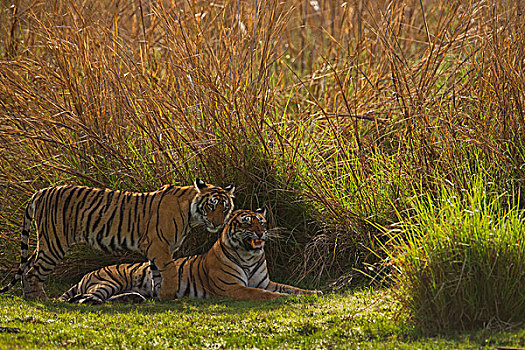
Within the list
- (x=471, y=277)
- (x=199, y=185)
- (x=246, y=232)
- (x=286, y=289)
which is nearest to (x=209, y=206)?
(x=199, y=185)

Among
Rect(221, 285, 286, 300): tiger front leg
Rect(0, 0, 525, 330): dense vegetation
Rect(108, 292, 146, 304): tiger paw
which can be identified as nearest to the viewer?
Rect(221, 285, 286, 300): tiger front leg

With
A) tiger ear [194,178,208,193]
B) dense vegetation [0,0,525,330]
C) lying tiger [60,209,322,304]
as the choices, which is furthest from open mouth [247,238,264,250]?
tiger ear [194,178,208,193]

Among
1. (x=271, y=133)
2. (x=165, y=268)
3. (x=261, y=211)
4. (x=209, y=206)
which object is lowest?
(x=165, y=268)

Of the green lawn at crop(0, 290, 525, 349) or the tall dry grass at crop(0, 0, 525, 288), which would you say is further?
the tall dry grass at crop(0, 0, 525, 288)

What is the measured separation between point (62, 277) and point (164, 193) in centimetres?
150

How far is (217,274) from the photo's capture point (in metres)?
5.97

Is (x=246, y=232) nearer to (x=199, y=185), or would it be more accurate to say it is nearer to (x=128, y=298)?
(x=199, y=185)

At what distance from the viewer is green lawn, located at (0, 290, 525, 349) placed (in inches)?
164

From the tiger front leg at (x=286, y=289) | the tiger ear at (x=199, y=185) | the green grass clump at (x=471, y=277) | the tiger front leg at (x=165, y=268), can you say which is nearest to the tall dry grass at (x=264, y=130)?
the tiger front leg at (x=286, y=289)

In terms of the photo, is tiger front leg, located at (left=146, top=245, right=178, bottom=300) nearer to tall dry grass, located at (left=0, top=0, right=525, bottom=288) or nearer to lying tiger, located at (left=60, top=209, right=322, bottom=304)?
lying tiger, located at (left=60, top=209, right=322, bottom=304)

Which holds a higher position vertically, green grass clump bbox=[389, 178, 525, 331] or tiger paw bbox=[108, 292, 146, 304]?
green grass clump bbox=[389, 178, 525, 331]

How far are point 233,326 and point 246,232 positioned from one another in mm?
1375

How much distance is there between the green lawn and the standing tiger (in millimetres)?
402

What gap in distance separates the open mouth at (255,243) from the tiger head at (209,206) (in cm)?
28
